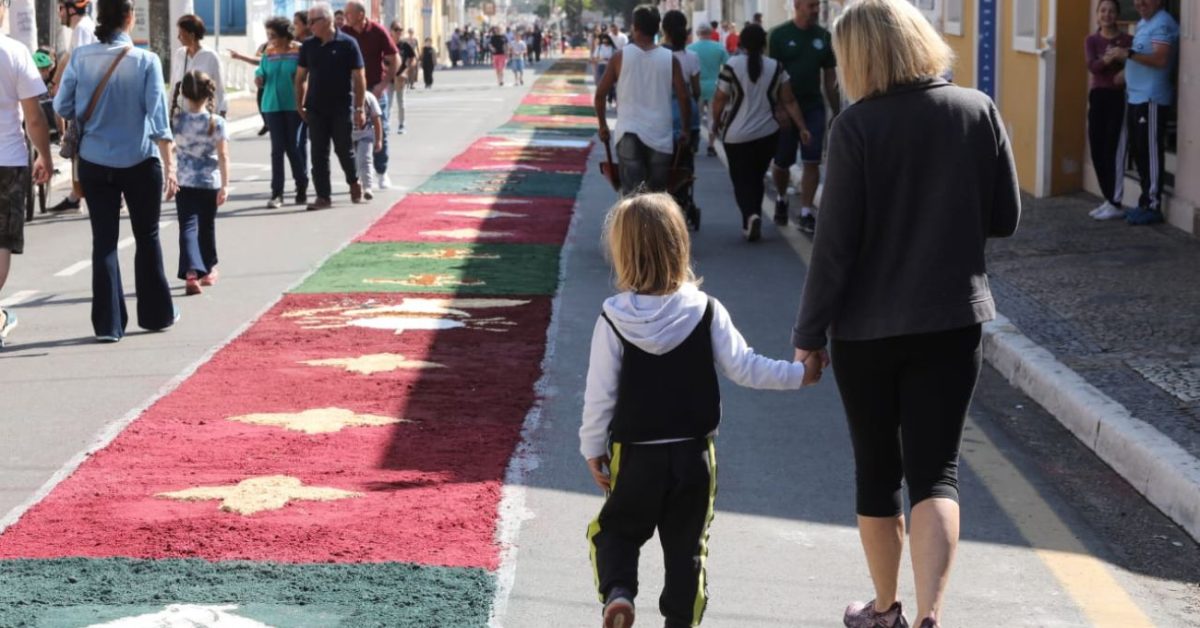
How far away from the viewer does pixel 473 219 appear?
637 inches

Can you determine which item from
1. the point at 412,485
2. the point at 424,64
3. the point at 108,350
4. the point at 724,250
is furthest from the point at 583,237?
the point at 424,64

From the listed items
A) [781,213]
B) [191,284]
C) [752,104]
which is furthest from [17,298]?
[781,213]

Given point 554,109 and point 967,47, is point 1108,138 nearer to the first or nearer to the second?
point 967,47

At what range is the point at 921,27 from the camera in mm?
4660

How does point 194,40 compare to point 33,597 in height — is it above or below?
above

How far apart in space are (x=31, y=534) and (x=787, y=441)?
120 inches

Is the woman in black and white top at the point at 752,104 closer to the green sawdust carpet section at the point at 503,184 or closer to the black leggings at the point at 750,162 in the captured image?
the black leggings at the point at 750,162

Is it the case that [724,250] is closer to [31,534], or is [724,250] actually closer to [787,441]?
[787,441]

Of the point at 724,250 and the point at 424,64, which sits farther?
the point at 424,64

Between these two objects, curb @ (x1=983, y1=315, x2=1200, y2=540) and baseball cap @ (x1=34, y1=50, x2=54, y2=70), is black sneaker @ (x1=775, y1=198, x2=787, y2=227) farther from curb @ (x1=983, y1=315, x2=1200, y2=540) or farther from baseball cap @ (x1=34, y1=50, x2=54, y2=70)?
baseball cap @ (x1=34, y1=50, x2=54, y2=70)

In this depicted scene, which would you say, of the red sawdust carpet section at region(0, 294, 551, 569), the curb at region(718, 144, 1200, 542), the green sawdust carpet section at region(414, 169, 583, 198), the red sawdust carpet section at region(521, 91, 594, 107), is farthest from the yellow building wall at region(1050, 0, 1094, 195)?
the red sawdust carpet section at region(521, 91, 594, 107)

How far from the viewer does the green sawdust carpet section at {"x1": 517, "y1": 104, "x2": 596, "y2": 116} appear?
37.5 metres

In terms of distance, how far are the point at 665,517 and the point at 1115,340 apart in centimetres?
516

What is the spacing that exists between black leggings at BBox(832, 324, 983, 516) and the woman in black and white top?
29.2ft
